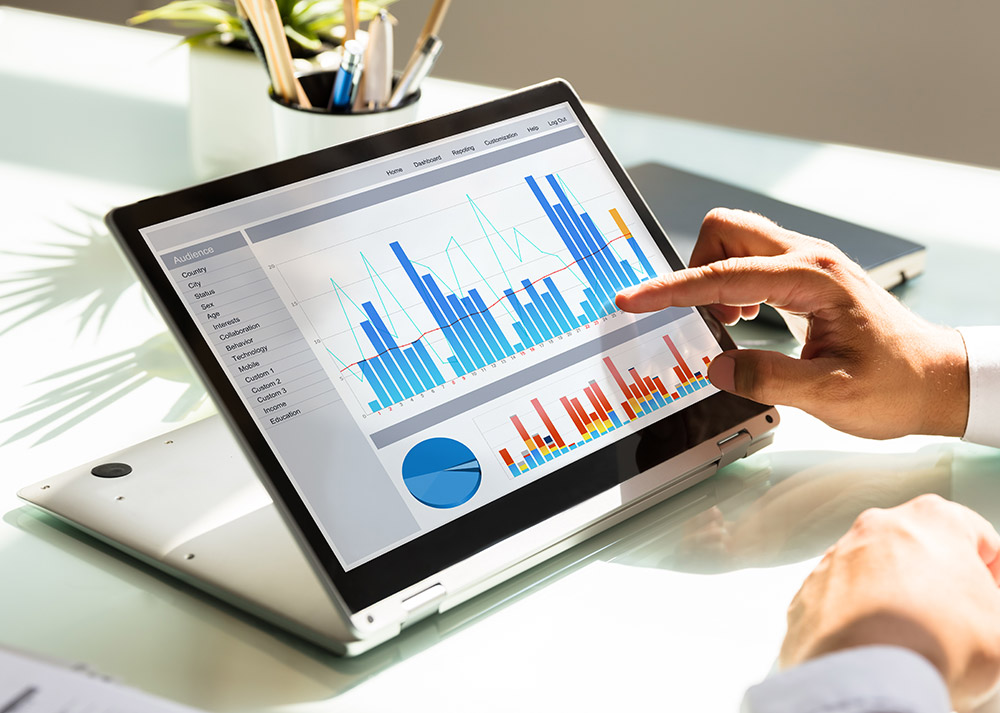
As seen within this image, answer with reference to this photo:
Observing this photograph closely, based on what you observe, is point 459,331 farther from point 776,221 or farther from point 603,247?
point 776,221

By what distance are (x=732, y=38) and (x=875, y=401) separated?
85.3 inches

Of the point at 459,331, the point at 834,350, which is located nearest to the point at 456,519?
the point at 459,331

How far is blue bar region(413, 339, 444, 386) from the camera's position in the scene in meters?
0.67

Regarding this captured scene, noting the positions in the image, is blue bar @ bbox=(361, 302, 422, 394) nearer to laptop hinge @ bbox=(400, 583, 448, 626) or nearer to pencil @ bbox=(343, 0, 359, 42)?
laptop hinge @ bbox=(400, 583, 448, 626)

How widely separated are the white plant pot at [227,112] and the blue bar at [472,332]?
1.62ft

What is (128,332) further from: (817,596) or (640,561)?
(817,596)

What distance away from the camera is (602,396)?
0.72 m

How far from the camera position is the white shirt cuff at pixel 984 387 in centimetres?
80

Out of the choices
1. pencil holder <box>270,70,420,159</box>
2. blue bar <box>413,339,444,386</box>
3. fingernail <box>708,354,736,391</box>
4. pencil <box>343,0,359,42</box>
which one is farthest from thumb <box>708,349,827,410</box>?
pencil <box>343,0,359,42</box>

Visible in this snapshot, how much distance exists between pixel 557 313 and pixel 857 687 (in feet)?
1.17

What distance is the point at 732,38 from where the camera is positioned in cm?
274

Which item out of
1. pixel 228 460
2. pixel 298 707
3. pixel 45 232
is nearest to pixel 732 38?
pixel 45 232

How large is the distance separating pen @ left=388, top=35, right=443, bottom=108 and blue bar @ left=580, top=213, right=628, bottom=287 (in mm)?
299

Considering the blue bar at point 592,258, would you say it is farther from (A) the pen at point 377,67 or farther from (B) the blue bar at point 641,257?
(A) the pen at point 377,67
